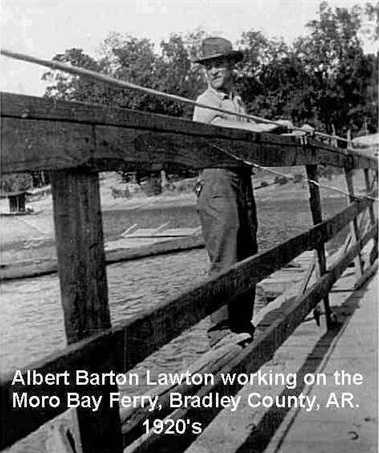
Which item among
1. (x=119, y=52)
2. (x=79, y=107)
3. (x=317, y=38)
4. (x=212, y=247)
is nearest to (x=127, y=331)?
(x=79, y=107)

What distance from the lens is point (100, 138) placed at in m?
2.02

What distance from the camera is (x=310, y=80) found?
52.8 meters

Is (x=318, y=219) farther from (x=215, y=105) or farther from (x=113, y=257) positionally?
(x=113, y=257)

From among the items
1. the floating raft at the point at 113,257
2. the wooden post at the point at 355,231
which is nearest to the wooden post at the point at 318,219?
the wooden post at the point at 355,231

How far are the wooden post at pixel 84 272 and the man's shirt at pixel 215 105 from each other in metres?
2.02

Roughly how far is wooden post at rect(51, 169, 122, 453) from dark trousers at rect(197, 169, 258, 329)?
189cm

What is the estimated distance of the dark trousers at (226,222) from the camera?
3898mm

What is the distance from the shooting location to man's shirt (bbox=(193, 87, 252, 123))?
3969 millimetres

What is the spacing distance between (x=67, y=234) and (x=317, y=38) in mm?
48811

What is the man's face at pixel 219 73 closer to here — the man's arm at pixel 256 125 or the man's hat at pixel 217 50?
the man's hat at pixel 217 50

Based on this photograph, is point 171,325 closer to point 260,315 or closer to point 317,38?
point 260,315

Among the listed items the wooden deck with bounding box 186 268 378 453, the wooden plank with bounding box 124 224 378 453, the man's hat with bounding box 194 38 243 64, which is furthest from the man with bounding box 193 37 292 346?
the wooden deck with bounding box 186 268 378 453

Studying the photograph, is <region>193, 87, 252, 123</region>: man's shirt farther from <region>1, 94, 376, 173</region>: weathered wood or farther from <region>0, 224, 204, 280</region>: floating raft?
<region>0, 224, 204, 280</region>: floating raft

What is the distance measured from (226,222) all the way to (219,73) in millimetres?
825
